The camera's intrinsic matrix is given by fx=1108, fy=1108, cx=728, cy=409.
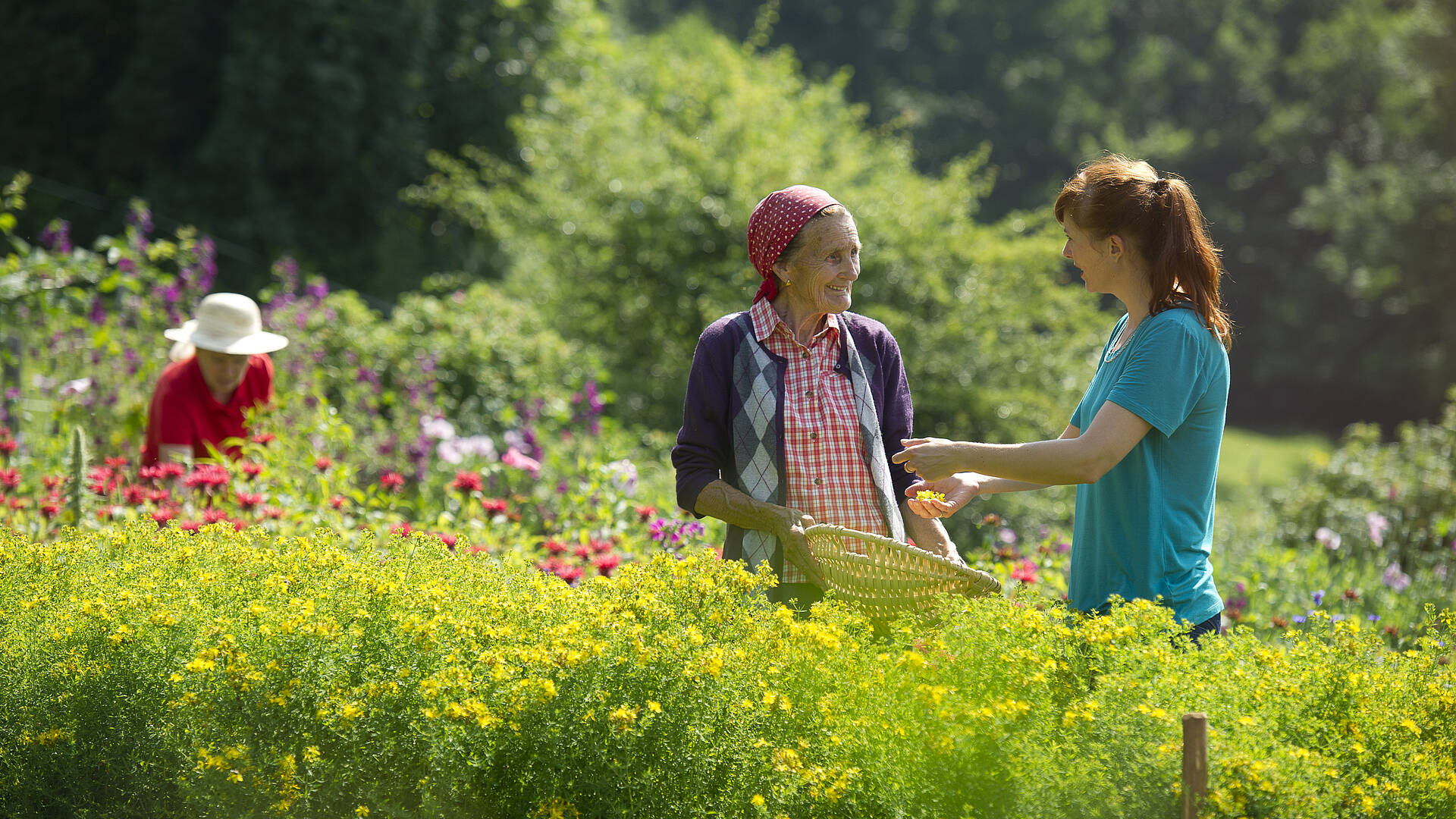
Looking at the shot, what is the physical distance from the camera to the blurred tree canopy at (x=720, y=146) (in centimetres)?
878

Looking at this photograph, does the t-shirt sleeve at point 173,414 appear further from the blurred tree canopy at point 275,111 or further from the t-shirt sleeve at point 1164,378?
the blurred tree canopy at point 275,111

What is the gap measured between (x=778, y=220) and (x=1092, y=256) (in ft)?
2.27

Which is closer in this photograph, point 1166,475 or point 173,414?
point 1166,475

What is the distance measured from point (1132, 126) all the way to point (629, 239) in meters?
27.4

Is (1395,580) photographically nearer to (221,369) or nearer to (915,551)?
(915,551)

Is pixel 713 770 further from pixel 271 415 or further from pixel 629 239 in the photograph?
pixel 629 239

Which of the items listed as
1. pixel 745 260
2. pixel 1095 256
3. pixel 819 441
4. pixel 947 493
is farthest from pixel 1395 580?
pixel 745 260

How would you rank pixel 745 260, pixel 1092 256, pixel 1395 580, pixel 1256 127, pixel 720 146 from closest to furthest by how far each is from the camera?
pixel 1092 256, pixel 1395 580, pixel 745 260, pixel 720 146, pixel 1256 127

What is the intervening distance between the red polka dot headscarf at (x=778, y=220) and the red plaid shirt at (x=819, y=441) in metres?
0.11

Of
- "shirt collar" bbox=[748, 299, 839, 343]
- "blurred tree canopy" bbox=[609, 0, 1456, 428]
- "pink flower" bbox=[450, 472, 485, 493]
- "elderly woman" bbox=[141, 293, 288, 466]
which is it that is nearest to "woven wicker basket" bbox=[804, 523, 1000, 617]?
"shirt collar" bbox=[748, 299, 839, 343]

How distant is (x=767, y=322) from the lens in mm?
2574

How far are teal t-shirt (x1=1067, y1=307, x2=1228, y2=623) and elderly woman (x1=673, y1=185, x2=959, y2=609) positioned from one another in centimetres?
46

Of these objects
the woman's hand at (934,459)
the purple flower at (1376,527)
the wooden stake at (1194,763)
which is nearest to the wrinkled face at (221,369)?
the woman's hand at (934,459)

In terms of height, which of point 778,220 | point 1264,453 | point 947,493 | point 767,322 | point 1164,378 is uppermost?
point 1264,453
